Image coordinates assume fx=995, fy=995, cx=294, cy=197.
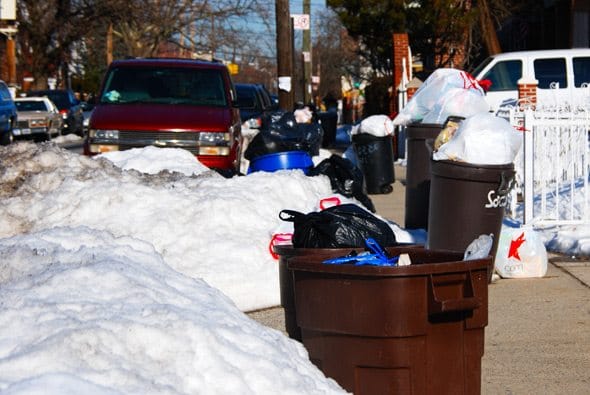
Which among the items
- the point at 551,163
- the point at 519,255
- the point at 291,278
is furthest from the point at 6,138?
the point at 291,278

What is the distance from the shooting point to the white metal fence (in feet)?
30.7

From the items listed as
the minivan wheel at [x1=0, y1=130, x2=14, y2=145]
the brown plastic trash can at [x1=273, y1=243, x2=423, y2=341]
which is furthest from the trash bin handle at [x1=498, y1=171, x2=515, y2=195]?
the minivan wheel at [x1=0, y1=130, x2=14, y2=145]

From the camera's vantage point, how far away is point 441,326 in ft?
13.6

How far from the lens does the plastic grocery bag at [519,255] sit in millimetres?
7781

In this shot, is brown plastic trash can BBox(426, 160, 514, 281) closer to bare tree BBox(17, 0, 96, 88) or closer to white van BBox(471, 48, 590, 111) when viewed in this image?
white van BBox(471, 48, 590, 111)

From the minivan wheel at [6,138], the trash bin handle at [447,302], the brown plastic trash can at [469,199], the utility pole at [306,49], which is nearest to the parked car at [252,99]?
the utility pole at [306,49]

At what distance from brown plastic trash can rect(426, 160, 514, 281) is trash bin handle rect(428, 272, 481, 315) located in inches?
114

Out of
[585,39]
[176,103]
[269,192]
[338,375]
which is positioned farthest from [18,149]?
[585,39]

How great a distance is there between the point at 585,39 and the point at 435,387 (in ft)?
82.6

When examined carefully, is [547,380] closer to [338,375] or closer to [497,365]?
[497,365]

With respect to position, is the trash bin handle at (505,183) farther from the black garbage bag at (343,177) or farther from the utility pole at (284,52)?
the utility pole at (284,52)

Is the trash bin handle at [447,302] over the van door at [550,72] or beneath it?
beneath

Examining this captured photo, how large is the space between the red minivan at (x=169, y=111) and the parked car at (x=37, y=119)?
20689 millimetres

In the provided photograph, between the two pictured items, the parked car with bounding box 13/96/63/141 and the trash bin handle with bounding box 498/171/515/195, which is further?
the parked car with bounding box 13/96/63/141
